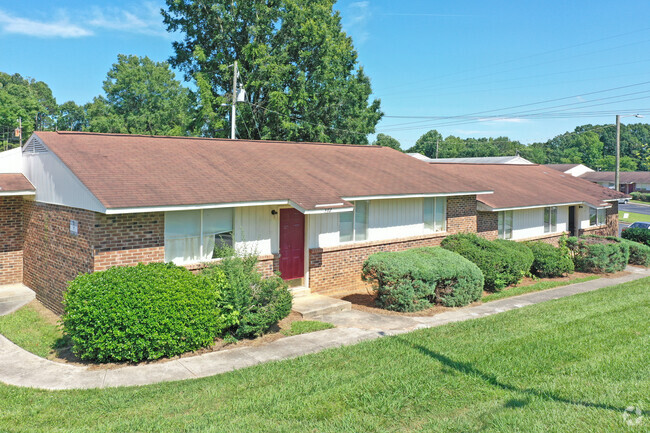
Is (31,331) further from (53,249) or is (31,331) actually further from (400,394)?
(400,394)

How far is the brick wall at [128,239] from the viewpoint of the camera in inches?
383

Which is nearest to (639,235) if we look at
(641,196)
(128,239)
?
(128,239)

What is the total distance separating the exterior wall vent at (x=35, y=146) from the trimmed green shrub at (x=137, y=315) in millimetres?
4805

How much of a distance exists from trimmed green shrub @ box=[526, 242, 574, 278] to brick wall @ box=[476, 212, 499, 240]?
1.41m

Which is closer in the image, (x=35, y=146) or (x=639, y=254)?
(x=35, y=146)

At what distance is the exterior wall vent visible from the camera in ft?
39.1

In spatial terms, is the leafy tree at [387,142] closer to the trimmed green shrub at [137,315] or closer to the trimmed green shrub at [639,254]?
the trimmed green shrub at [639,254]

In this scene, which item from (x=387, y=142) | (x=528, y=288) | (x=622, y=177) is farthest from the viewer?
(x=387, y=142)

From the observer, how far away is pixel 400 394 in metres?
6.61

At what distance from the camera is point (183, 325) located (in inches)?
334

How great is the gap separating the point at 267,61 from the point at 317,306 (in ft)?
72.5

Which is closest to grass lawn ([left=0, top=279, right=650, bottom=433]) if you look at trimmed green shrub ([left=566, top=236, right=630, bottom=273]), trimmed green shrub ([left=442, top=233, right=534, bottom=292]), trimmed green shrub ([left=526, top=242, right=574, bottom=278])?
trimmed green shrub ([left=442, top=233, right=534, bottom=292])

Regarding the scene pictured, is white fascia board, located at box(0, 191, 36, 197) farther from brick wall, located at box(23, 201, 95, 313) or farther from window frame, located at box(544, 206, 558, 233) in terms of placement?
window frame, located at box(544, 206, 558, 233)

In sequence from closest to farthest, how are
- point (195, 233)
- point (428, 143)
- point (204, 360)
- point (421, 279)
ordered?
point (204, 360) < point (195, 233) < point (421, 279) < point (428, 143)
